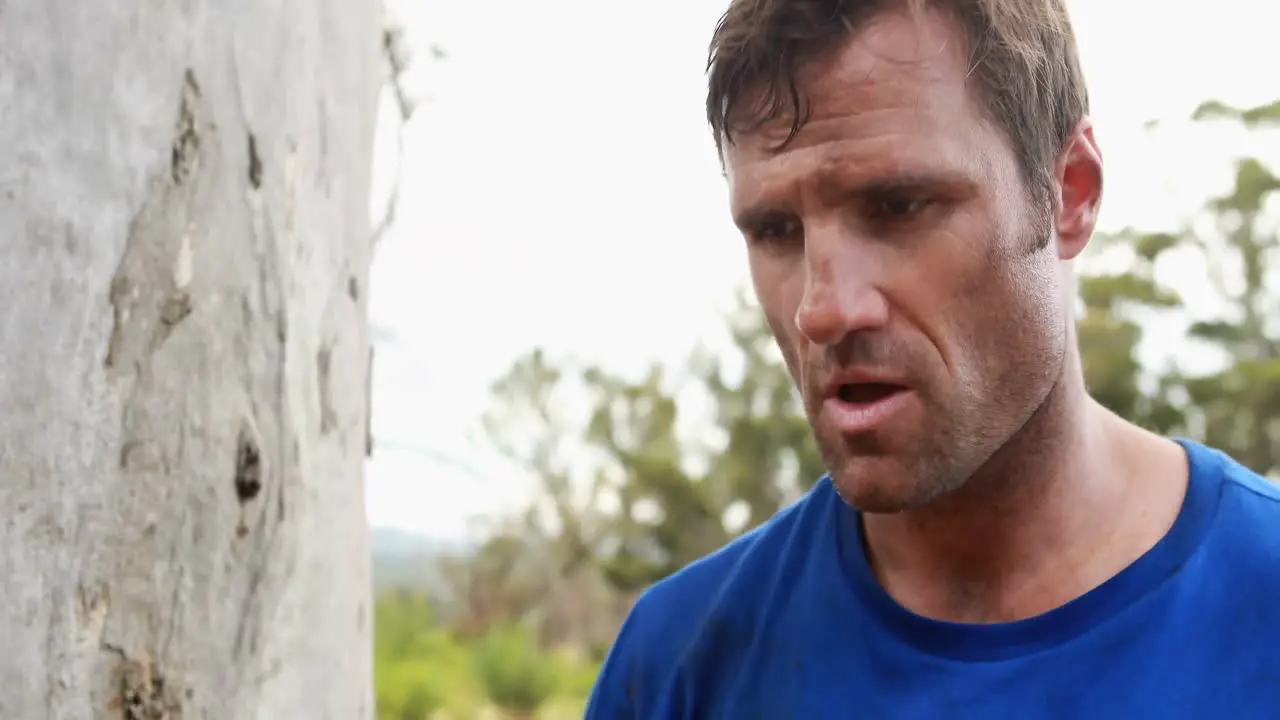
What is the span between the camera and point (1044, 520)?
1331 millimetres

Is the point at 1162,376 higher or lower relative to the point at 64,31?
lower

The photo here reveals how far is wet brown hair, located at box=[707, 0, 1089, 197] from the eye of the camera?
1261 millimetres

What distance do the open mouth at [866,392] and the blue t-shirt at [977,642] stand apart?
A: 25cm

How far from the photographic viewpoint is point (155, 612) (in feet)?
3.67

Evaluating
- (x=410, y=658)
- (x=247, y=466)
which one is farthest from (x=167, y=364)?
(x=410, y=658)

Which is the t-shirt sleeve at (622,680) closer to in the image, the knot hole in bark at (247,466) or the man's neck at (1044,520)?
the man's neck at (1044,520)

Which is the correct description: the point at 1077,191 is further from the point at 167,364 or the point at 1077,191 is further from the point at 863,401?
the point at 167,364

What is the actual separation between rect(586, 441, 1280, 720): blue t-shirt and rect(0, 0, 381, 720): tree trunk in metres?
0.46

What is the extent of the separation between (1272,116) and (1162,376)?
2.28 metres

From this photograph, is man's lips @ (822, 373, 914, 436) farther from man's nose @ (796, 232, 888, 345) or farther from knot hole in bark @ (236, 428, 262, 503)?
knot hole in bark @ (236, 428, 262, 503)

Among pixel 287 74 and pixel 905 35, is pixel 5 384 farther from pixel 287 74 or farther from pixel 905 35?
pixel 905 35

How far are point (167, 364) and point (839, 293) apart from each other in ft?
2.31

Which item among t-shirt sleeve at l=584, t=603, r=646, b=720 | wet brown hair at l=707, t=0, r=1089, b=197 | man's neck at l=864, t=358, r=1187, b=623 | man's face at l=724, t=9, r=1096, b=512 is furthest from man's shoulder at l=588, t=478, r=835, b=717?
wet brown hair at l=707, t=0, r=1089, b=197

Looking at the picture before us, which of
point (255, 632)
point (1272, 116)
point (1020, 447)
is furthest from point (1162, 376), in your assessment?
point (255, 632)
